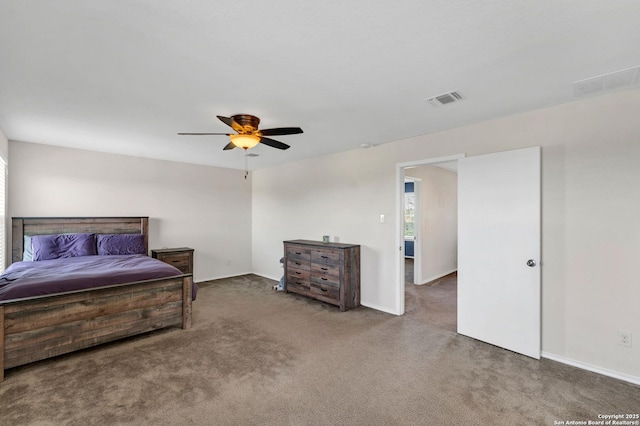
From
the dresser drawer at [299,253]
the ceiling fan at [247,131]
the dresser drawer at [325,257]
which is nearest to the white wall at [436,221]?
the dresser drawer at [325,257]

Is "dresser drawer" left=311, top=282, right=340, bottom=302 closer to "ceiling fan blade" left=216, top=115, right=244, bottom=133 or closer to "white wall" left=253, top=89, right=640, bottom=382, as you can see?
"white wall" left=253, top=89, right=640, bottom=382

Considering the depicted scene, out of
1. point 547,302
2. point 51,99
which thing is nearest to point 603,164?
point 547,302

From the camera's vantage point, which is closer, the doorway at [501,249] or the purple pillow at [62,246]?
the doorway at [501,249]

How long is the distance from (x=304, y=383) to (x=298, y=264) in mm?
2532

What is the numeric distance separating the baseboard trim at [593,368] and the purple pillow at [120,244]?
5573 mm

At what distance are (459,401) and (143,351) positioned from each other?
2908 millimetres

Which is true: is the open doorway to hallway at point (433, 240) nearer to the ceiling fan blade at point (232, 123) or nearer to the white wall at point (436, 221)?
the white wall at point (436, 221)

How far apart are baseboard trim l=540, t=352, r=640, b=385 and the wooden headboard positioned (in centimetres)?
577

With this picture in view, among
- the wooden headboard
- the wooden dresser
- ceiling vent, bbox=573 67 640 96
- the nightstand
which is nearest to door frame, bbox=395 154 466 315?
the wooden dresser

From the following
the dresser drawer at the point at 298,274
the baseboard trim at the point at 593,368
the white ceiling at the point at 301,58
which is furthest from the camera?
the dresser drawer at the point at 298,274

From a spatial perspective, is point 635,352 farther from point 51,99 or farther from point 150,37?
point 51,99

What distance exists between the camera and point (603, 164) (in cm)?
252

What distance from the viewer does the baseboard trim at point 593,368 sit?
7.82 ft

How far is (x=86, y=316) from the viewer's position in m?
2.83
